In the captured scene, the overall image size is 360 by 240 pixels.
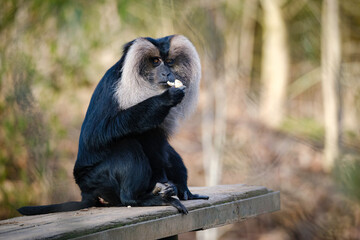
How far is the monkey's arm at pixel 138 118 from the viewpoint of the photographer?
2.92 m

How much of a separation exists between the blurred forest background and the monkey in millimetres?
1263

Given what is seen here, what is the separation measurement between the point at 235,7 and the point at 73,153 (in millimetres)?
4868

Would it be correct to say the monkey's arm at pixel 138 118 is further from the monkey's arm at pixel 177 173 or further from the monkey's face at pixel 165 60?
the monkey's arm at pixel 177 173

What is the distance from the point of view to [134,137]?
3.04 meters

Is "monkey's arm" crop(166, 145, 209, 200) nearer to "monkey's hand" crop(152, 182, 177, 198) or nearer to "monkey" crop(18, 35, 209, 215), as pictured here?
"monkey" crop(18, 35, 209, 215)

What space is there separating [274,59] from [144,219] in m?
8.34

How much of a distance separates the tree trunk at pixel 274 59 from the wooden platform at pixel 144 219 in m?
6.17

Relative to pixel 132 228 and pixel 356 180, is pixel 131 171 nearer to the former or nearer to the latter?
pixel 132 228

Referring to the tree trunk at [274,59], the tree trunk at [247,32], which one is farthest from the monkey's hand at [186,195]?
the tree trunk at [247,32]

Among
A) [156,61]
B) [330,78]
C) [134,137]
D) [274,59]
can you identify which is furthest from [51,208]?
[274,59]

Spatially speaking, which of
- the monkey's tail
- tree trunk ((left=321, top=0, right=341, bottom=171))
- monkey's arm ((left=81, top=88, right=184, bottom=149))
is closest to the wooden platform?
the monkey's tail

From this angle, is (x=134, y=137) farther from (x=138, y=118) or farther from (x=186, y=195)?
(x=186, y=195)

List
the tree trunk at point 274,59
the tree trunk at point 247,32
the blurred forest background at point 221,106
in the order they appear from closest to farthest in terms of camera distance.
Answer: the blurred forest background at point 221,106 → the tree trunk at point 274,59 → the tree trunk at point 247,32

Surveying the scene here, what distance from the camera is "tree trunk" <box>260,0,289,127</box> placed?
31.7 ft
